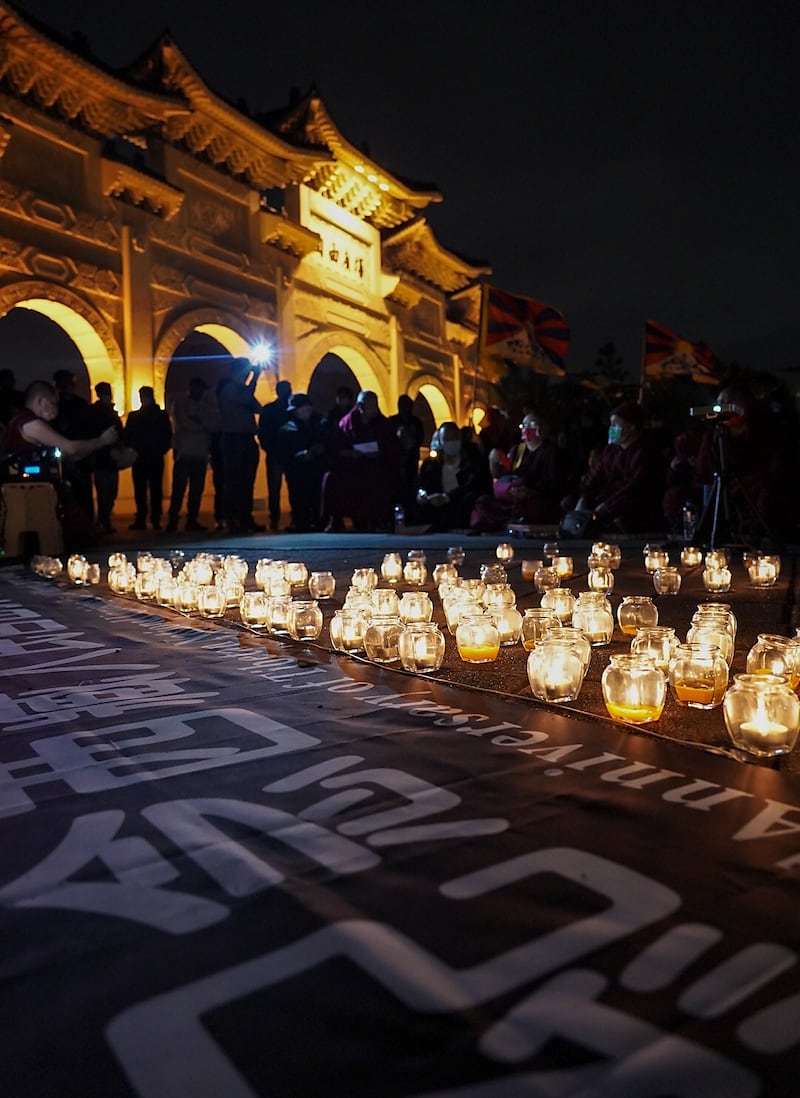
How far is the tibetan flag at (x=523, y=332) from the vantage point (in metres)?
9.91

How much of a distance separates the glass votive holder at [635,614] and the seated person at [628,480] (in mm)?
4023

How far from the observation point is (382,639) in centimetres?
258

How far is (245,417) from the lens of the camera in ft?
29.0

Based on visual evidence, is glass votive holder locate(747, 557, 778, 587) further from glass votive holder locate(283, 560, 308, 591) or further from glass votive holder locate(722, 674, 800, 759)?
glass votive holder locate(722, 674, 800, 759)

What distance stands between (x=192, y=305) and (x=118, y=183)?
1.78 meters

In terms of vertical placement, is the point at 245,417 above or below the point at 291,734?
above

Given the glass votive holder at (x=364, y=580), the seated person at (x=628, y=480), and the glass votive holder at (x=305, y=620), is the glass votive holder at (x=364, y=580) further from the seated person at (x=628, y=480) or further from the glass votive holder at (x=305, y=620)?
the seated person at (x=628, y=480)

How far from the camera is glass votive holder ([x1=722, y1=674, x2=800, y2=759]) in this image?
1.64 m

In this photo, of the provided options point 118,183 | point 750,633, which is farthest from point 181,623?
point 118,183

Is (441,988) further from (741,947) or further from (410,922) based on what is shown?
(741,947)

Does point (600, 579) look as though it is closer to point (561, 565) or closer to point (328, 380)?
point (561, 565)

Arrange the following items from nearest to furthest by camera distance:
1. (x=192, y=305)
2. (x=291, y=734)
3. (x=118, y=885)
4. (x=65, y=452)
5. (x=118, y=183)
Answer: (x=118, y=885) → (x=291, y=734) → (x=65, y=452) → (x=118, y=183) → (x=192, y=305)

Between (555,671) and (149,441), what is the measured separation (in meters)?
7.40

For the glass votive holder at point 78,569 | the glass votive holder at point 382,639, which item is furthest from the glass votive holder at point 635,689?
the glass votive holder at point 78,569
